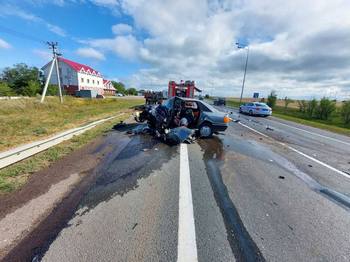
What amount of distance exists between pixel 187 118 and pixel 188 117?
0.07 metres

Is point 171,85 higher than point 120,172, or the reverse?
point 171,85

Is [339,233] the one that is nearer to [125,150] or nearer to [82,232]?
[82,232]

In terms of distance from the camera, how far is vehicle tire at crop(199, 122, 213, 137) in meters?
7.94

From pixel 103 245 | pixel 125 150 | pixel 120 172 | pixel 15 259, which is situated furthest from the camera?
pixel 125 150

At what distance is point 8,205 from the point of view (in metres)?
2.85

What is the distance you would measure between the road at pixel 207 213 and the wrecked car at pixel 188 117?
8.99 feet

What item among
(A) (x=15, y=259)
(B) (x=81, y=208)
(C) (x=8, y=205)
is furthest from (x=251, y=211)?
(C) (x=8, y=205)

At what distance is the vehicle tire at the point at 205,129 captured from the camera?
794cm

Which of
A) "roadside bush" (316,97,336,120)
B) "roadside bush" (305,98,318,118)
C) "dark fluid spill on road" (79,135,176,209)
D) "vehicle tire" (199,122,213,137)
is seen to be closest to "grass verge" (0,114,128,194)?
"dark fluid spill on road" (79,135,176,209)

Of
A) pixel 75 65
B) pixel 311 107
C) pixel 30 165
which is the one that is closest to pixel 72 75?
pixel 75 65

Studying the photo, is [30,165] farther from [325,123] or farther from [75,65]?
[75,65]

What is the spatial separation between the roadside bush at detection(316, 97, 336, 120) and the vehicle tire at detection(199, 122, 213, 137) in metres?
31.2

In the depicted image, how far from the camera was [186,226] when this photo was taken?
2.53m

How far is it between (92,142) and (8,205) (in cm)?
399
